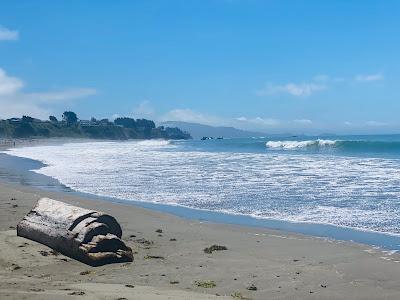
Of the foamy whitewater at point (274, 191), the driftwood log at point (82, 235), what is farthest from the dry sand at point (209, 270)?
the foamy whitewater at point (274, 191)

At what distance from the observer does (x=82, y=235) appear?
837cm

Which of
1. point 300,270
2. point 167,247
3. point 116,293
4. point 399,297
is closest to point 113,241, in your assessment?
point 167,247

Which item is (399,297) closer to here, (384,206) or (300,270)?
(300,270)

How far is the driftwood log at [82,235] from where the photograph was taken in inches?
324

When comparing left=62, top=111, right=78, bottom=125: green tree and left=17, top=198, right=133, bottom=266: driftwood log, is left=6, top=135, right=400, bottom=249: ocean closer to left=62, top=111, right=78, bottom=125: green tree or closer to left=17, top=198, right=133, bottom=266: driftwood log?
left=17, top=198, right=133, bottom=266: driftwood log

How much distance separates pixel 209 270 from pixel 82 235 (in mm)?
2001

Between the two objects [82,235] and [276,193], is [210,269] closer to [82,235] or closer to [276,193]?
[82,235]

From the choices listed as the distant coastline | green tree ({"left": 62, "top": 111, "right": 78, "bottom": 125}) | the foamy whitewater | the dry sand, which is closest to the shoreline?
the dry sand

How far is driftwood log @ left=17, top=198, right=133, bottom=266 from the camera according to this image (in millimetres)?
8234

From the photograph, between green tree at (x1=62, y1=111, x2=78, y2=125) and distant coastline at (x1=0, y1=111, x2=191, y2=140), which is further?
green tree at (x1=62, y1=111, x2=78, y2=125)

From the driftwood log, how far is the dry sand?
0.16 meters

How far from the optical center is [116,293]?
6.21 meters

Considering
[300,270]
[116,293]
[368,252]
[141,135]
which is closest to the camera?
[116,293]

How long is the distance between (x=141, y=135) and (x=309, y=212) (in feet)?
537
